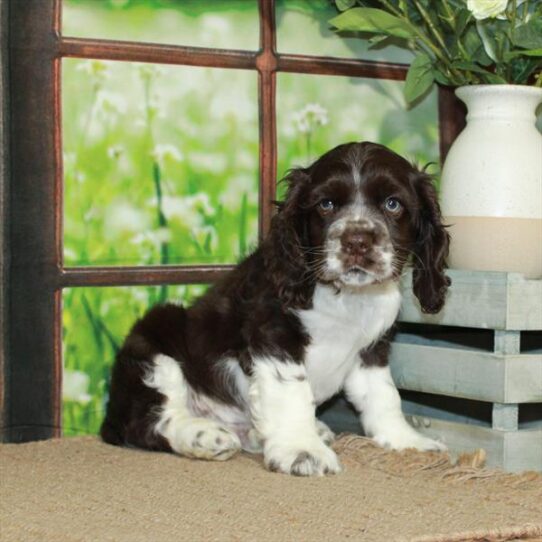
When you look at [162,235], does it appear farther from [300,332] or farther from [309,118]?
[300,332]

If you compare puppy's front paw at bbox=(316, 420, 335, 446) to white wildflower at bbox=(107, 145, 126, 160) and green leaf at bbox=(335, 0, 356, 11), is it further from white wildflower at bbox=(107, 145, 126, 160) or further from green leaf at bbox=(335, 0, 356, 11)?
green leaf at bbox=(335, 0, 356, 11)

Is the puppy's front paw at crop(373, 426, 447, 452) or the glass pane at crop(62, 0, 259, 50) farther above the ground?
the glass pane at crop(62, 0, 259, 50)

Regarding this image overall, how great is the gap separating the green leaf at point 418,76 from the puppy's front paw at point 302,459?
149 centimetres

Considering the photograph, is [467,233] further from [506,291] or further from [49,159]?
[49,159]

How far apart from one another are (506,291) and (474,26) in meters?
1.11

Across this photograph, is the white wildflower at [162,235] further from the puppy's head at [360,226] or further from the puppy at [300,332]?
the puppy's head at [360,226]

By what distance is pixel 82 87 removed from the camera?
4.04 metres

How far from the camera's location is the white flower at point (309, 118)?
4.41 metres

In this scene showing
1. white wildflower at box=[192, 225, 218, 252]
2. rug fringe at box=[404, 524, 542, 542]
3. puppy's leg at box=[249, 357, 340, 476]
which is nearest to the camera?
rug fringe at box=[404, 524, 542, 542]

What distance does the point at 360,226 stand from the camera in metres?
3.26

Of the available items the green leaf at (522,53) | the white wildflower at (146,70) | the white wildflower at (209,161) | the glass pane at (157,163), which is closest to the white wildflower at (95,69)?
the glass pane at (157,163)

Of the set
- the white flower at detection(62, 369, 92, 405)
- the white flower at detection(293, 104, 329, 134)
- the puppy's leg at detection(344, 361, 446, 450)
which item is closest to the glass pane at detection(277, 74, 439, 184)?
the white flower at detection(293, 104, 329, 134)

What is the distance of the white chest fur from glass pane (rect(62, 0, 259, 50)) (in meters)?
1.28

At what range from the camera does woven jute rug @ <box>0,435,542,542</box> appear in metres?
2.69
